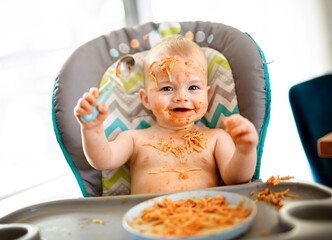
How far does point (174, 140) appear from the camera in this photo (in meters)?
1.23

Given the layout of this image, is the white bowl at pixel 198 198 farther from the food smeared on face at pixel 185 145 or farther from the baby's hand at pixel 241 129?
the food smeared on face at pixel 185 145

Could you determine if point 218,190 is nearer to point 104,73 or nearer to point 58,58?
point 104,73

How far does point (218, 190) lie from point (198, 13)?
1.52m

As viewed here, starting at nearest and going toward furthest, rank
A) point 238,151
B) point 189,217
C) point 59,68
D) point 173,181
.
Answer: point 189,217
point 238,151
point 173,181
point 59,68

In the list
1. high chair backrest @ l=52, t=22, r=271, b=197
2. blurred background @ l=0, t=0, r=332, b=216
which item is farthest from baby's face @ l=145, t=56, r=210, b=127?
blurred background @ l=0, t=0, r=332, b=216

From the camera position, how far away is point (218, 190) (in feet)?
3.10

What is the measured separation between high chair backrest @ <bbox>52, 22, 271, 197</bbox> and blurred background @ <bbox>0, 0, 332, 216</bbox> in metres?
0.63

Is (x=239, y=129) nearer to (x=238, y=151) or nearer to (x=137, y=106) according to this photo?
(x=238, y=151)

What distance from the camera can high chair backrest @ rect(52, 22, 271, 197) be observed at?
1.22m

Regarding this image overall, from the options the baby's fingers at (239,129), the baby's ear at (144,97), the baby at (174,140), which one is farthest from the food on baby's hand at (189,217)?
the baby's ear at (144,97)

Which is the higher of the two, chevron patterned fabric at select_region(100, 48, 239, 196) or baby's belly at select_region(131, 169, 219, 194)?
chevron patterned fabric at select_region(100, 48, 239, 196)

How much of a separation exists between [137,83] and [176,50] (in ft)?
0.73

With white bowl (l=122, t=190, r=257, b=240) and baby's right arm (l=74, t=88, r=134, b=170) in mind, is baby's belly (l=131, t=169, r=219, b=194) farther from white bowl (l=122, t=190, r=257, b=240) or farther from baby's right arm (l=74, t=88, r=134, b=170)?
white bowl (l=122, t=190, r=257, b=240)

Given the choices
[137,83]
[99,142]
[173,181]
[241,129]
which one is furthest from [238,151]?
[137,83]
